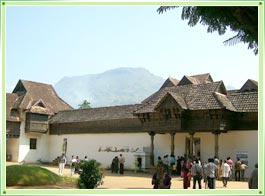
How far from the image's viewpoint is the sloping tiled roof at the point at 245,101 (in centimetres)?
2483

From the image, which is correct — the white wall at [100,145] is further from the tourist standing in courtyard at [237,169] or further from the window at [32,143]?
the tourist standing in courtyard at [237,169]

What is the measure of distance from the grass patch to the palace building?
422 inches

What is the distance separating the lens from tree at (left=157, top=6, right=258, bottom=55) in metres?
5.35

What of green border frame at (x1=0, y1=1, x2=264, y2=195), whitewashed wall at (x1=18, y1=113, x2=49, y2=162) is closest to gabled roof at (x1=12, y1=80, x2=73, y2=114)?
whitewashed wall at (x1=18, y1=113, x2=49, y2=162)

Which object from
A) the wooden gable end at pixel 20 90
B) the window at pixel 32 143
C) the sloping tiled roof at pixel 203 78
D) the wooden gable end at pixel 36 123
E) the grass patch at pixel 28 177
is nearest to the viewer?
the grass patch at pixel 28 177

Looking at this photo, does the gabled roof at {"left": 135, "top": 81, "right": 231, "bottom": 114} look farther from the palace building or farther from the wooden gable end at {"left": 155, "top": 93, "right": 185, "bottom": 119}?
the wooden gable end at {"left": 155, "top": 93, "right": 185, "bottom": 119}

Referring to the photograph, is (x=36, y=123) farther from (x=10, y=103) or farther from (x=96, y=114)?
(x=96, y=114)

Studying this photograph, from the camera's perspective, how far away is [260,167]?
543cm

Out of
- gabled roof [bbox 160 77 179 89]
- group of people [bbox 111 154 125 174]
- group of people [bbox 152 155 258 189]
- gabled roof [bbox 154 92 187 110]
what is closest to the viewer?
group of people [bbox 152 155 258 189]

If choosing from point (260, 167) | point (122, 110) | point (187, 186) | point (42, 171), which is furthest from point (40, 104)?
point (260, 167)

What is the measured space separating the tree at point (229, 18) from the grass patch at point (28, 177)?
1209 centimetres

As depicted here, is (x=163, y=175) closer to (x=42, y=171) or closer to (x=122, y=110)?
(x=42, y=171)

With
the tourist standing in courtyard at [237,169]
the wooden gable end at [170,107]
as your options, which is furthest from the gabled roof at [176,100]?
the tourist standing in courtyard at [237,169]

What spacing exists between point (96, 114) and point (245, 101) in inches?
555
